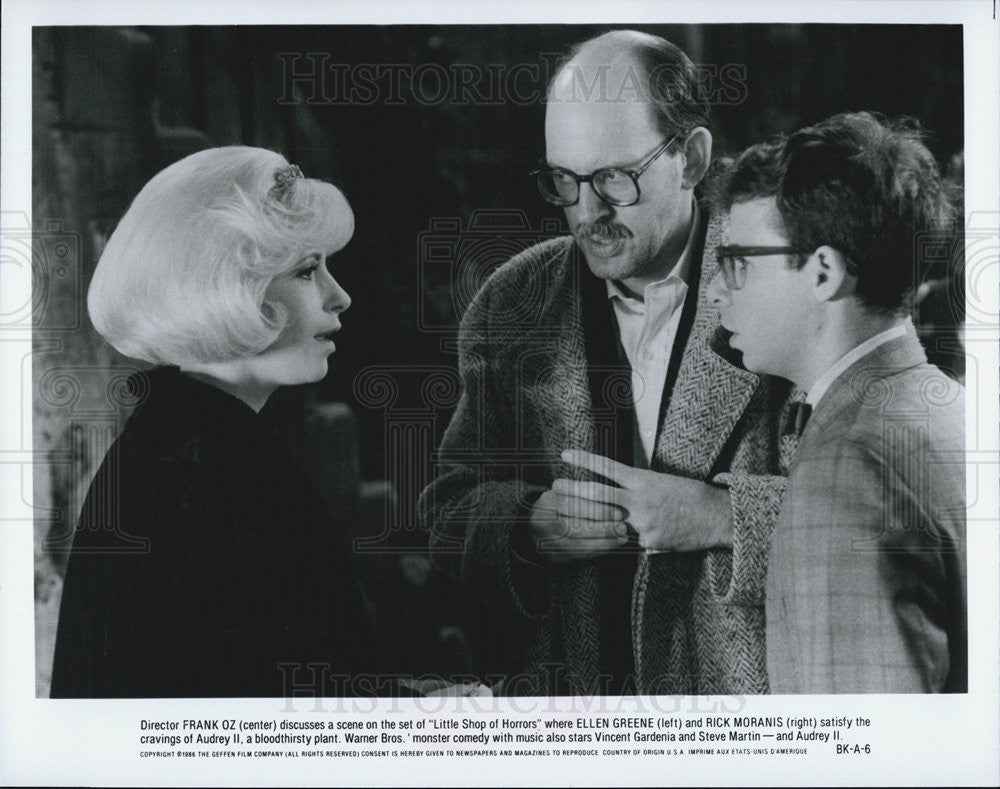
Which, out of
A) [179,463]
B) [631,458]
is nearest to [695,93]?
[631,458]

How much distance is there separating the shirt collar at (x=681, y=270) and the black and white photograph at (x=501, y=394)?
0.05ft

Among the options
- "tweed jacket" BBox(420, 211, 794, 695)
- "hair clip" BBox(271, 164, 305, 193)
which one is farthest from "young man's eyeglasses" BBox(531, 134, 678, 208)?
"hair clip" BBox(271, 164, 305, 193)

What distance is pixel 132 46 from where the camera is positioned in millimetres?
3191

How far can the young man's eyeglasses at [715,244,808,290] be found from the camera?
3123 millimetres

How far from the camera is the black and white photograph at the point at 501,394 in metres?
3.13

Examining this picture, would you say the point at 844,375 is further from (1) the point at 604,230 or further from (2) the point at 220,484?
(2) the point at 220,484

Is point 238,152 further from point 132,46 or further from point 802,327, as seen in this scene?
point 802,327

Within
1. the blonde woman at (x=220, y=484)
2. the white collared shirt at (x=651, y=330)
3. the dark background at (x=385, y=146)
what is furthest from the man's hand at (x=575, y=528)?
the blonde woman at (x=220, y=484)

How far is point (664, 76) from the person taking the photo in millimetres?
3162

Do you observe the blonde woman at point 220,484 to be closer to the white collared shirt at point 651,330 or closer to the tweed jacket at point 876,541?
the white collared shirt at point 651,330

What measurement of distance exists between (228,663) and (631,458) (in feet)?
4.49

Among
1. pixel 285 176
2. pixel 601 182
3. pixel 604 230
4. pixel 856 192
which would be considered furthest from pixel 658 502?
pixel 285 176

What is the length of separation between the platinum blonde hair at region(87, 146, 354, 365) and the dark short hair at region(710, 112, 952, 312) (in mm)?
1265

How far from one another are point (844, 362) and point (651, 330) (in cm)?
58
